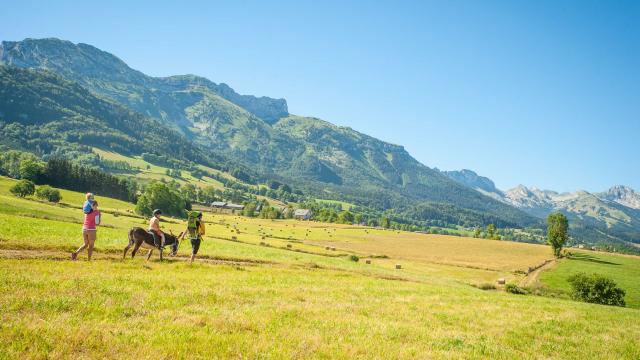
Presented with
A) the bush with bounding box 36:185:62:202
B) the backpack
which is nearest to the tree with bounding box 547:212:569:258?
the backpack

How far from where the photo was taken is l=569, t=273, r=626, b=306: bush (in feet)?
166

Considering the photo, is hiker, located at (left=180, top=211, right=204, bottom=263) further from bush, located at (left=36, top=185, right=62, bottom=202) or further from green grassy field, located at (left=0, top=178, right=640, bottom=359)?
bush, located at (left=36, top=185, right=62, bottom=202)

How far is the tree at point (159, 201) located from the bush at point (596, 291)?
4468 inches

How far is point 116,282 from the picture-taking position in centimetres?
1480

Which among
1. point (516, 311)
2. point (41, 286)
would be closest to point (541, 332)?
point (516, 311)

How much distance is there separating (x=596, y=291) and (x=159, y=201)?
124664mm

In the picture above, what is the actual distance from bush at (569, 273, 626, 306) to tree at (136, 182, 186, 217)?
113481mm

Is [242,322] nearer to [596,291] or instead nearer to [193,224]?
[193,224]

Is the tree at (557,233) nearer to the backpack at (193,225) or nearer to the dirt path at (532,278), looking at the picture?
the dirt path at (532,278)

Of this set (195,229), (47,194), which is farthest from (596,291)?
(47,194)

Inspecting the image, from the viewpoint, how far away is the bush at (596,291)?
166 feet

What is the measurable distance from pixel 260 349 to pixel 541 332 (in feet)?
44.4

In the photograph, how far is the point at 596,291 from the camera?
51.2 meters

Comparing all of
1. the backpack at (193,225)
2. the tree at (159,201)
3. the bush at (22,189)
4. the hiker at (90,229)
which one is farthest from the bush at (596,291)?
the bush at (22,189)
